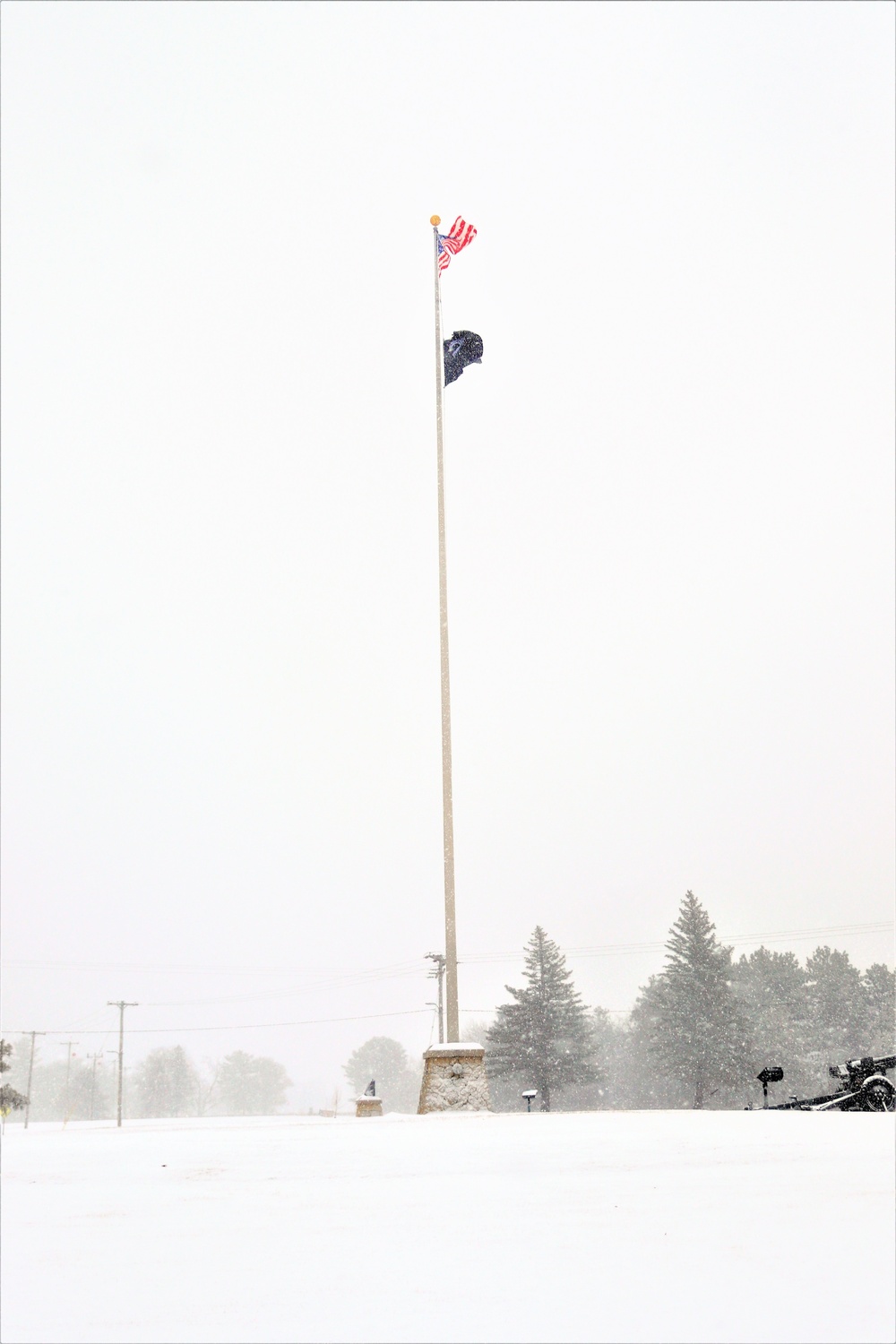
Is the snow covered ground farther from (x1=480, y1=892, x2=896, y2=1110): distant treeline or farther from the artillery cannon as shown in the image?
(x1=480, y1=892, x2=896, y2=1110): distant treeline

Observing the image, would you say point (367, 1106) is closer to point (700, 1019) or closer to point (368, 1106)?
point (368, 1106)

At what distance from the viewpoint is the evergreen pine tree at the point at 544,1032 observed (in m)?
56.0

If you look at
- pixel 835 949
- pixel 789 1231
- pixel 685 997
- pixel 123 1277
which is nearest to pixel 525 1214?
pixel 789 1231

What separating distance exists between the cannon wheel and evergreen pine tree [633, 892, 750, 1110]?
48.3 meters

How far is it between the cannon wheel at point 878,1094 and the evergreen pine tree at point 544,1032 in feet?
162

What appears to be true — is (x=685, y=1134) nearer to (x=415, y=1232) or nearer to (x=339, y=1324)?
(x=415, y=1232)

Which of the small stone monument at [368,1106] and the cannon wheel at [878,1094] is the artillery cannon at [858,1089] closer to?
the cannon wheel at [878,1094]

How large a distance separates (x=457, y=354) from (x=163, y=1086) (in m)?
125

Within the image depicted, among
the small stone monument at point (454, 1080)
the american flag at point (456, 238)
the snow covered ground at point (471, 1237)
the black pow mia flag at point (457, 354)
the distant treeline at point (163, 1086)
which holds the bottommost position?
the distant treeline at point (163, 1086)

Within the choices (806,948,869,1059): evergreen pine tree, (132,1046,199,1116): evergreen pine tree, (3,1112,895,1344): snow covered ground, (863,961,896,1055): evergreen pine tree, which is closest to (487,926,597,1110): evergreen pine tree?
(806,948,869,1059): evergreen pine tree

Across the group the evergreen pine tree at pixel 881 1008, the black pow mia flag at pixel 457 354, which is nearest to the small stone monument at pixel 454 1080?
the black pow mia flag at pixel 457 354

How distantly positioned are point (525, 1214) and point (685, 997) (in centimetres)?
5564

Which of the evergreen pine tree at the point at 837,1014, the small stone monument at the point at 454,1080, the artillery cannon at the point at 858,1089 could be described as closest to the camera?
the artillery cannon at the point at 858,1089

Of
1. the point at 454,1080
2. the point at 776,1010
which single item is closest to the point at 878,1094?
the point at 454,1080
